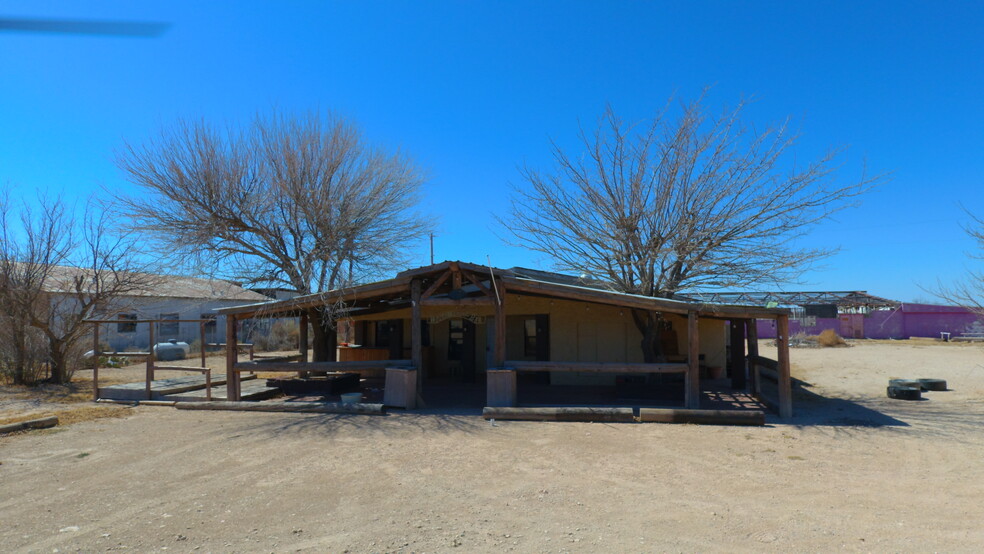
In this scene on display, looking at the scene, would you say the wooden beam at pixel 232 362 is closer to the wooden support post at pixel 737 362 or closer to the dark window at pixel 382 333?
the dark window at pixel 382 333

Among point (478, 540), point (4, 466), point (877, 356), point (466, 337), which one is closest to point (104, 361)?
point (466, 337)

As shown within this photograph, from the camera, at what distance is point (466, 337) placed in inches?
653

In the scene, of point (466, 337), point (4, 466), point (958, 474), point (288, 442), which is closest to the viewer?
point (958, 474)

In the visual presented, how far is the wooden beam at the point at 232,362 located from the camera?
39.1 feet

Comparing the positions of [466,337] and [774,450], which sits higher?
[466,337]

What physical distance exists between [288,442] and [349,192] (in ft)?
28.3

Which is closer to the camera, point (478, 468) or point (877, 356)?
point (478, 468)

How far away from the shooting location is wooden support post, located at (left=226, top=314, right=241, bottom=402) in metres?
11.9

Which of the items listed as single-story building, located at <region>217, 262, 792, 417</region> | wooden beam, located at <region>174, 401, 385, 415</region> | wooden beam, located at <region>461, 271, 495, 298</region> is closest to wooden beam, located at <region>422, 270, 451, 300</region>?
single-story building, located at <region>217, 262, 792, 417</region>

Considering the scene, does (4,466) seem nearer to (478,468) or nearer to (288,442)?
(288,442)

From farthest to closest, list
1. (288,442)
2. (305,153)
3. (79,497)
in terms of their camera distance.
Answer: (305,153)
(288,442)
(79,497)

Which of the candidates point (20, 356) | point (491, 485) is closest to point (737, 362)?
point (491, 485)

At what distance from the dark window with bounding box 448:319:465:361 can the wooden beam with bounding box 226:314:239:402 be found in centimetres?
641

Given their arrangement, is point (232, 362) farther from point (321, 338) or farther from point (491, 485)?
point (491, 485)
